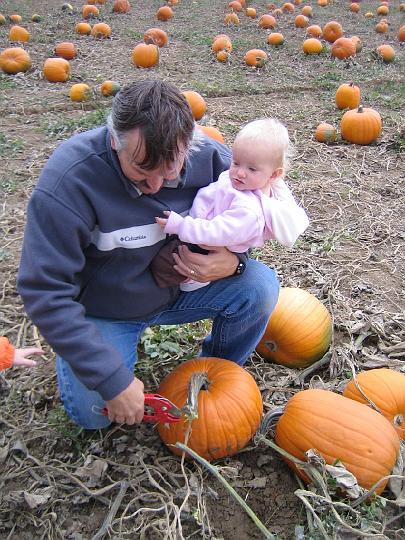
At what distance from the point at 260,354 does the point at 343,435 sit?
0.93 metres

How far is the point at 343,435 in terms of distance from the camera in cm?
215

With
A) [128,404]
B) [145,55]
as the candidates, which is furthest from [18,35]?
[128,404]

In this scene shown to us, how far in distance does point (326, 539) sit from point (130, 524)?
2.54ft

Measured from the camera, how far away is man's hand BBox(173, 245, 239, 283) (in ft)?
7.39

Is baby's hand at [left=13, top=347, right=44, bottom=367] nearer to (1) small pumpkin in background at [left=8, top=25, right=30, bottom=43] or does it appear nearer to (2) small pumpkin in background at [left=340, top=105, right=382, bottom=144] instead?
(2) small pumpkin in background at [left=340, top=105, right=382, bottom=144]

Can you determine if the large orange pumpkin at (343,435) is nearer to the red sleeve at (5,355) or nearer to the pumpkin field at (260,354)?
the pumpkin field at (260,354)

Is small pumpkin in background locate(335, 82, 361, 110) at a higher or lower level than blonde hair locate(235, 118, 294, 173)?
lower

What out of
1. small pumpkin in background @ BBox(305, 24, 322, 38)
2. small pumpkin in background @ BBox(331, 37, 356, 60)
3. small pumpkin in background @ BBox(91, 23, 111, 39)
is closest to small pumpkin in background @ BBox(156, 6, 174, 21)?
small pumpkin in background @ BBox(91, 23, 111, 39)

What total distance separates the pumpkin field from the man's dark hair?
1.19 m

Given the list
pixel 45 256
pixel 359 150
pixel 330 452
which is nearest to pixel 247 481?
pixel 330 452

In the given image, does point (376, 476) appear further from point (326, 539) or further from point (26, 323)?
point (26, 323)

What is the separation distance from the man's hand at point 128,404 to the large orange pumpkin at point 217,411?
347mm

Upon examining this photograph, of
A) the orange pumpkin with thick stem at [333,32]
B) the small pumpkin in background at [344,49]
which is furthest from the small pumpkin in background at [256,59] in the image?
the orange pumpkin with thick stem at [333,32]

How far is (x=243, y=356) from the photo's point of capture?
274 cm
